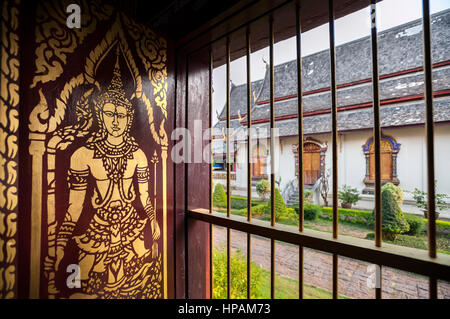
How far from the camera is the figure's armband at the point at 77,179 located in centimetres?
90

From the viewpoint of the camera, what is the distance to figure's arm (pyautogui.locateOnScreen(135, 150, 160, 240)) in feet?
3.67

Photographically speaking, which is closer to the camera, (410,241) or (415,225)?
(410,241)

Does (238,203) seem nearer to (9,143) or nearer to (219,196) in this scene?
(219,196)

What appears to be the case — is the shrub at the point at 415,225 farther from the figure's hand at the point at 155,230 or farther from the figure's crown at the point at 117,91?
the figure's crown at the point at 117,91

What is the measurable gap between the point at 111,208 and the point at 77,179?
201 mm

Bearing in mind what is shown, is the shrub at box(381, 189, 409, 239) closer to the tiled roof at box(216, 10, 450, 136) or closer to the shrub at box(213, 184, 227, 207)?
the tiled roof at box(216, 10, 450, 136)

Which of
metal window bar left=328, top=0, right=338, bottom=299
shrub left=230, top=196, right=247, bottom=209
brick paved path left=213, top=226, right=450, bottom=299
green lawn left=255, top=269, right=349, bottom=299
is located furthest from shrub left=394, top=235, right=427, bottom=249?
metal window bar left=328, top=0, right=338, bottom=299

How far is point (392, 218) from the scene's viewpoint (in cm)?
398

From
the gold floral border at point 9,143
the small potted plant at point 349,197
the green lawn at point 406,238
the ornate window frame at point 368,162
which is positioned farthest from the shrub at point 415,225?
the gold floral border at point 9,143

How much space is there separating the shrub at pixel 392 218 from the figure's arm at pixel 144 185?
4.53 m

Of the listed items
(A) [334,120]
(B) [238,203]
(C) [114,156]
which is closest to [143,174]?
(C) [114,156]

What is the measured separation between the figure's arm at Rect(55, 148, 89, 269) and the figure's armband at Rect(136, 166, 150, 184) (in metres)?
0.23

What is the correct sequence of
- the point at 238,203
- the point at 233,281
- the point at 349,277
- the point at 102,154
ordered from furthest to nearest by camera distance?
the point at 238,203
the point at 349,277
the point at 233,281
the point at 102,154
